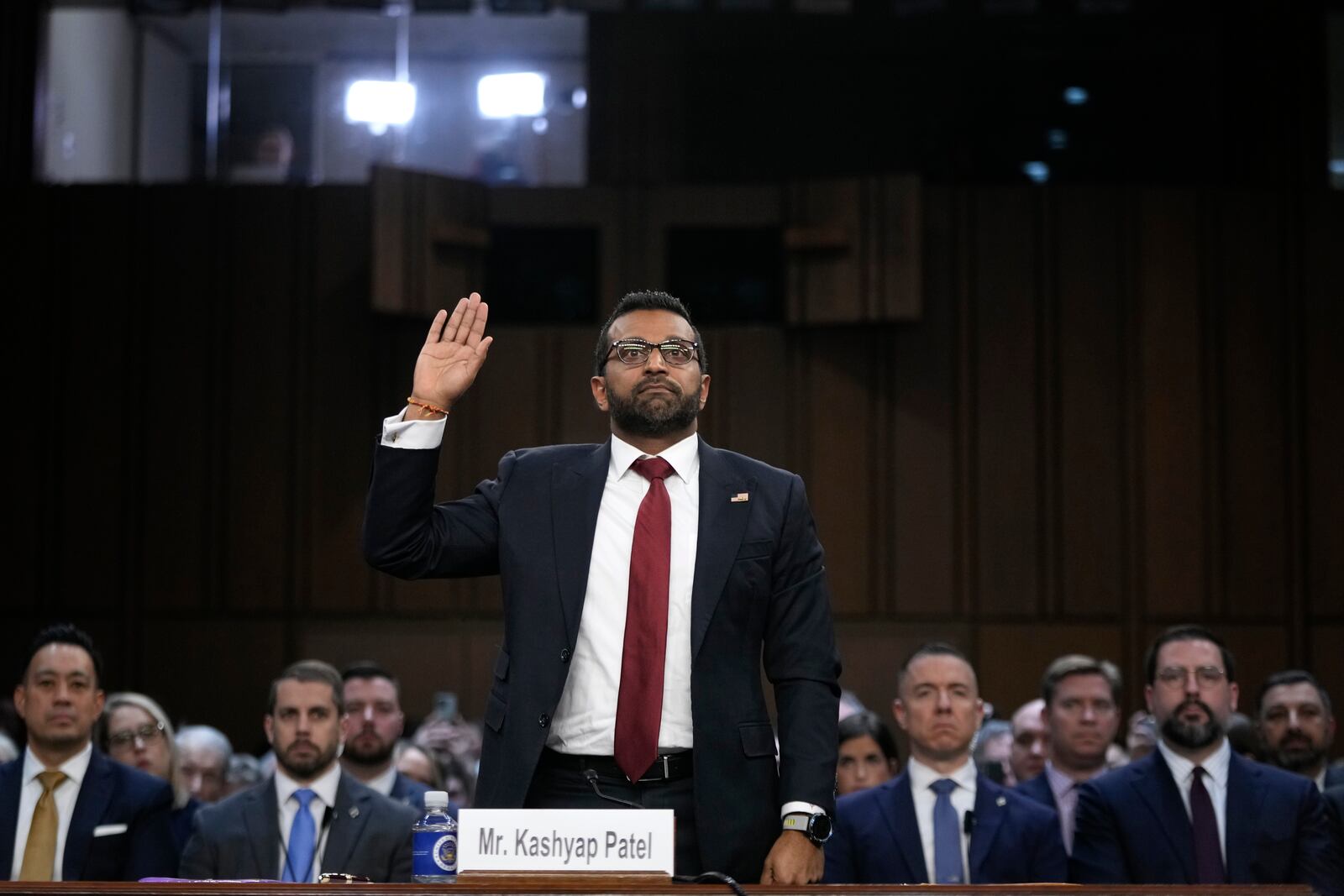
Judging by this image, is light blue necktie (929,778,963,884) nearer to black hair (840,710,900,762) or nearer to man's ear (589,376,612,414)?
black hair (840,710,900,762)

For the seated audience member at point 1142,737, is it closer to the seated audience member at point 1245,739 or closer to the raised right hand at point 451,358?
the seated audience member at point 1245,739

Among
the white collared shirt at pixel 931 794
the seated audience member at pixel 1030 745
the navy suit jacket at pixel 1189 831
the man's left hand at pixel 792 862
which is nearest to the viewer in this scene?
the man's left hand at pixel 792 862

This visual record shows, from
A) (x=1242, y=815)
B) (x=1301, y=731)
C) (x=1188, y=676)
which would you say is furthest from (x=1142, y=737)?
(x=1242, y=815)

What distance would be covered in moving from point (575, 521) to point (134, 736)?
2.75 m

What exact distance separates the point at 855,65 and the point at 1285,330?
2832mm

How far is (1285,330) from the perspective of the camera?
8609 millimetres

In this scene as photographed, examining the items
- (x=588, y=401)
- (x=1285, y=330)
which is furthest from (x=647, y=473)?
(x=1285, y=330)

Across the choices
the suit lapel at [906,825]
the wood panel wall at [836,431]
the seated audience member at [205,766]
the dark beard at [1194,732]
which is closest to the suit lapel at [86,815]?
the seated audience member at [205,766]

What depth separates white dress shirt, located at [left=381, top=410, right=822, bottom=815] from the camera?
2.39 meters

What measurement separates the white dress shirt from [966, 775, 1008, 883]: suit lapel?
1603mm

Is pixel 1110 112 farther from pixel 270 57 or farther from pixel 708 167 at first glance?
pixel 270 57

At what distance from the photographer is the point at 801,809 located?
2332 millimetres

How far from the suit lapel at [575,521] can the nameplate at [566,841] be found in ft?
1.67

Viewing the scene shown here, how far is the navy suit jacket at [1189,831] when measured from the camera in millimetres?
3674
